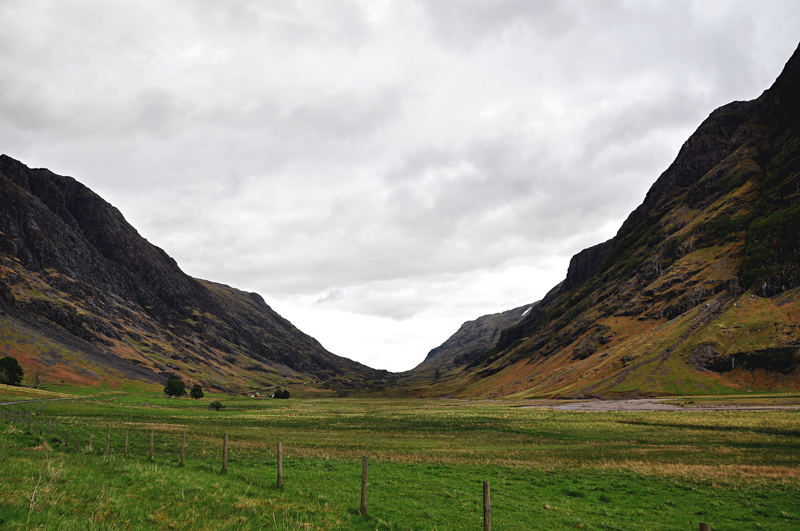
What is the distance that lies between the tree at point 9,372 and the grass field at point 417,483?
91.9 m

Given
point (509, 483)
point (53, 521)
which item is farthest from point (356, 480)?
point (53, 521)

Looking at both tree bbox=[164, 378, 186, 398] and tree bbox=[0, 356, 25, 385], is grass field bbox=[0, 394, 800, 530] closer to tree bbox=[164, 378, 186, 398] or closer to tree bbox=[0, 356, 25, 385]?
tree bbox=[0, 356, 25, 385]

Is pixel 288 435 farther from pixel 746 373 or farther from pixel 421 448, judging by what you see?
pixel 746 373

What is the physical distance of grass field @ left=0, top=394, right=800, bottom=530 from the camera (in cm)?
1306

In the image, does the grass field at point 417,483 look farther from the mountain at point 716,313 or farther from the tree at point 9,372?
the tree at point 9,372

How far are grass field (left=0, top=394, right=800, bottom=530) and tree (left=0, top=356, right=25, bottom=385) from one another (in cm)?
9189

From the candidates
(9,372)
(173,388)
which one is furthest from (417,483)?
(9,372)

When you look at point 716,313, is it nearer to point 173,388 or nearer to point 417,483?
point 417,483

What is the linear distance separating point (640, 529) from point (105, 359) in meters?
214

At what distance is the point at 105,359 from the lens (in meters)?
178

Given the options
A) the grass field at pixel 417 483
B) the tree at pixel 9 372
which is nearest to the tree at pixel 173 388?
the tree at pixel 9 372

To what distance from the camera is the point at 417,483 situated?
23891mm

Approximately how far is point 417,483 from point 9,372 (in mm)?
132907

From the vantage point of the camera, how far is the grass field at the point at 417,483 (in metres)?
13.1
